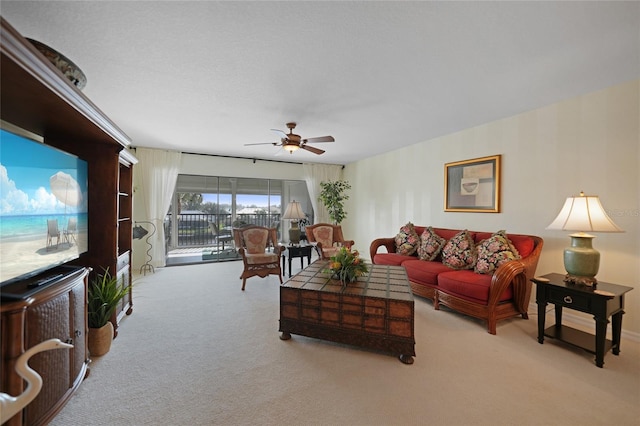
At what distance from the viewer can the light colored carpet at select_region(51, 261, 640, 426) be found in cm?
151

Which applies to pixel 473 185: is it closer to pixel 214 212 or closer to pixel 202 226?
pixel 214 212

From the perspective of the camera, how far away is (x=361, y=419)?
1.48 metres

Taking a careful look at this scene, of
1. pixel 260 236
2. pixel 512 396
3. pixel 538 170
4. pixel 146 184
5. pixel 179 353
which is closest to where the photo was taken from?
pixel 512 396

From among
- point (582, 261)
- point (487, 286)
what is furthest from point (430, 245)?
point (582, 261)

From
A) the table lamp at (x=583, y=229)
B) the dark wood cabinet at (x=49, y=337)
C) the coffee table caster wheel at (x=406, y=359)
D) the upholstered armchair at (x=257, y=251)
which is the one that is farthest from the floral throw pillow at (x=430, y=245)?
the dark wood cabinet at (x=49, y=337)

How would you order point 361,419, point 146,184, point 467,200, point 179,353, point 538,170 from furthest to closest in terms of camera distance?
1. point 146,184
2. point 467,200
3. point 538,170
4. point 179,353
5. point 361,419

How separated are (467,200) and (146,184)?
5819 millimetres

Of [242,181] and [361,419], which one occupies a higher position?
[242,181]

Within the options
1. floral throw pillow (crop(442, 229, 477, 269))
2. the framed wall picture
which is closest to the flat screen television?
floral throw pillow (crop(442, 229, 477, 269))

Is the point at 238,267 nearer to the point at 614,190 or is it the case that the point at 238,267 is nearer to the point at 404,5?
the point at 404,5

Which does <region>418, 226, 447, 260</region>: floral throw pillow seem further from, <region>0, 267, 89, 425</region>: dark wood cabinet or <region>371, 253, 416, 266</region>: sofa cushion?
<region>0, 267, 89, 425</region>: dark wood cabinet

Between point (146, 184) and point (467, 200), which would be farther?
point (146, 184)

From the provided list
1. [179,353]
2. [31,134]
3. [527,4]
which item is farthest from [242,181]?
[527,4]

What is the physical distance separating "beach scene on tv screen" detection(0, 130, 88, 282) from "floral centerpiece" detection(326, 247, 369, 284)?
2.10m
